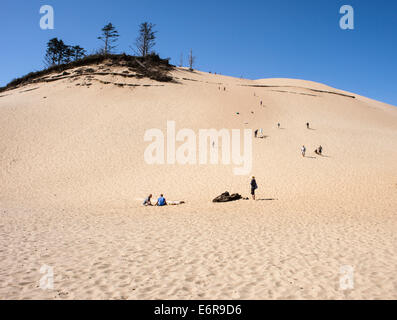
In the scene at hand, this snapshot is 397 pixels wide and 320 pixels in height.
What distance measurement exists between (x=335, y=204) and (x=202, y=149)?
1425 cm

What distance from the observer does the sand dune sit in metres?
4.80

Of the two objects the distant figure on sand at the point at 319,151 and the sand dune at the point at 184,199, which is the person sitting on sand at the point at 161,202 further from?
the distant figure on sand at the point at 319,151

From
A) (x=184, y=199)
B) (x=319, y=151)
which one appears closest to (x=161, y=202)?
(x=184, y=199)

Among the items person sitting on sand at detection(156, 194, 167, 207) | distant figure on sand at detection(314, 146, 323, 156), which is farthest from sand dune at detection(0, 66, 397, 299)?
person sitting on sand at detection(156, 194, 167, 207)

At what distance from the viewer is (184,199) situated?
14.4m

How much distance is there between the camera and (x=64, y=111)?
98.8ft

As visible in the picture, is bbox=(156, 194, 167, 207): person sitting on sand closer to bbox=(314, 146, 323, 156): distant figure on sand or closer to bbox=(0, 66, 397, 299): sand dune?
bbox=(0, 66, 397, 299): sand dune

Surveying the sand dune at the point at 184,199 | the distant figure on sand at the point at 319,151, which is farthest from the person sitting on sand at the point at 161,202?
the distant figure on sand at the point at 319,151

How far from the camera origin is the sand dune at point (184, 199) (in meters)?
4.80

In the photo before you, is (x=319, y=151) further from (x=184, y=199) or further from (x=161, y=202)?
(x=161, y=202)

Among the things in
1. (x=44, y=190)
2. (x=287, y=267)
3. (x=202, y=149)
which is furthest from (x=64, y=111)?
(x=287, y=267)
